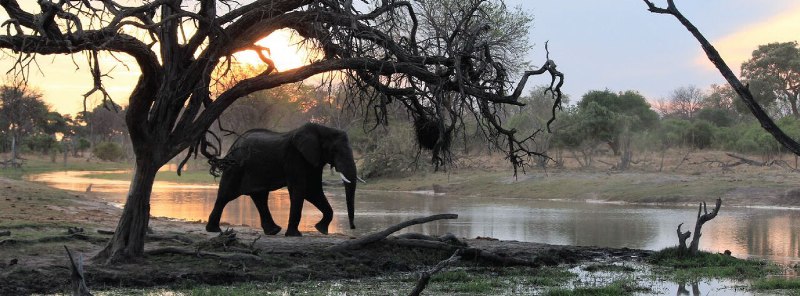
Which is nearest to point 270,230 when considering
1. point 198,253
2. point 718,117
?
point 198,253

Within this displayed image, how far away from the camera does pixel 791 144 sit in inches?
114

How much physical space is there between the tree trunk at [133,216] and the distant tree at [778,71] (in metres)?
53.8

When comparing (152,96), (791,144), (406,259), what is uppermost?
(152,96)

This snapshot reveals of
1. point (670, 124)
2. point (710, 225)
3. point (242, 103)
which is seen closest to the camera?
point (710, 225)

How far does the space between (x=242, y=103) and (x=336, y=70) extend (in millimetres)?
49503

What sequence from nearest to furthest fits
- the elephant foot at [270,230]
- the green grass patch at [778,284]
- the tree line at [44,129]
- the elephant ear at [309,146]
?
the green grass patch at [778,284] → the elephant ear at [309,146] → the elephant foot at [270,230] → the tree line at [44,129]

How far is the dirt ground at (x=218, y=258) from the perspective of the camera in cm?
1016

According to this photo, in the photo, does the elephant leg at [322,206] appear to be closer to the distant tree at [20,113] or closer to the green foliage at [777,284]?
the green foliage at [777,284]

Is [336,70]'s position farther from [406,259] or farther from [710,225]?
[710,225]

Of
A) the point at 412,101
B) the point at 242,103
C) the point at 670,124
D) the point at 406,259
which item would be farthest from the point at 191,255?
the point at 242,103

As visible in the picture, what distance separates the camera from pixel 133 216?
10859mm

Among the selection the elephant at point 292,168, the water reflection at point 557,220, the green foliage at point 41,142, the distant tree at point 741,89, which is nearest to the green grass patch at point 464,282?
the elephant at point 292,168

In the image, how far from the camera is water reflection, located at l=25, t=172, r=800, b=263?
774 inches

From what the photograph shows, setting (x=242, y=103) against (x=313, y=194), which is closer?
(x=313, y=194)
